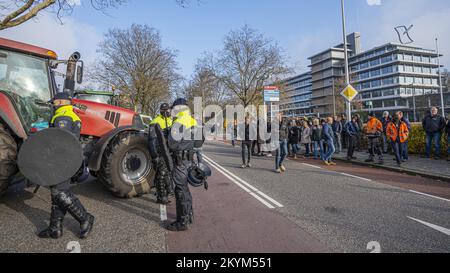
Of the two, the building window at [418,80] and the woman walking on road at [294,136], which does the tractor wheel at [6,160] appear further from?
the building window at [418,80]

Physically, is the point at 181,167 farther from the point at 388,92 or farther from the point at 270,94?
A: the point at 388,92

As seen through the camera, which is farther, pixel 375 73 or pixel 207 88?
pixel 375 73

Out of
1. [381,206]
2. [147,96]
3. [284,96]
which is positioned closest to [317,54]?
[284,96]

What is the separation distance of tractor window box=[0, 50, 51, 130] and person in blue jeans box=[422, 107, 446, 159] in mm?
11504

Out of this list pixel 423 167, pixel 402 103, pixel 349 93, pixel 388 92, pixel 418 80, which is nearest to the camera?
pixel 423 167

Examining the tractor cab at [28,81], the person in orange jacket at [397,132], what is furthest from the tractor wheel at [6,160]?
the person in orange jacket at [397,132]

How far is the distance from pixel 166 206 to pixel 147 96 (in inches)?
1098

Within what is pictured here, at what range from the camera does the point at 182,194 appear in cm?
361

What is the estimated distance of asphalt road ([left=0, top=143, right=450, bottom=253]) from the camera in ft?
10.1

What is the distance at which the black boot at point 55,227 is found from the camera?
3266mm

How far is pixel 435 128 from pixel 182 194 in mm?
9643

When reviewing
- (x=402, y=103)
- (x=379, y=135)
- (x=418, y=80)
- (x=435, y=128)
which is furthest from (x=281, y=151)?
(x=418, y=80)

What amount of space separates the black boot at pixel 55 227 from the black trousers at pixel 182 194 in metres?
1.50
